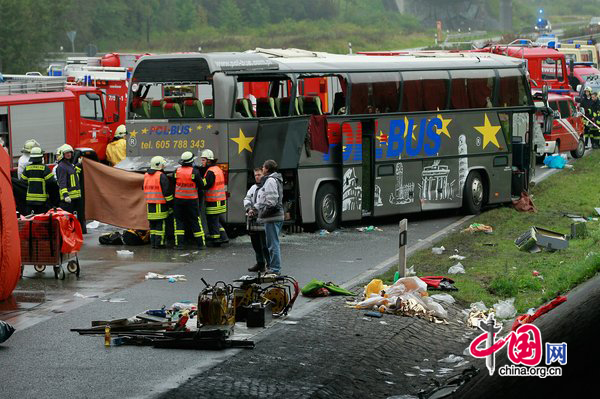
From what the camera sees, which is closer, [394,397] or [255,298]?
[394,397]

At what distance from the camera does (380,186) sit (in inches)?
980

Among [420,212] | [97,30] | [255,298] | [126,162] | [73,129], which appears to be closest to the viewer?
[255,298]

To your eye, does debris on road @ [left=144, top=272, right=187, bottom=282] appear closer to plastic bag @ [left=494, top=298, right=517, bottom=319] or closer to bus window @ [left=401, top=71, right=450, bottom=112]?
plastic bag @ [left=494, top=298, right=517, bottom=319]

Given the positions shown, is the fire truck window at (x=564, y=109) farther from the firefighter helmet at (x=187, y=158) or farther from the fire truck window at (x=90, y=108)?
the firefighter helmet at (x=187, y=158)

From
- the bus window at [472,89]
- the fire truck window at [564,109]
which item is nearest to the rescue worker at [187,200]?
the bus window at [472,89]

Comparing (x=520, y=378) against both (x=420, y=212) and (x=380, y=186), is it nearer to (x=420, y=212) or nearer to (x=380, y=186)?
(x=380, y=186)

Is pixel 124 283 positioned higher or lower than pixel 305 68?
lower

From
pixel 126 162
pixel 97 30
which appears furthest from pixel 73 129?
pixel 97 30

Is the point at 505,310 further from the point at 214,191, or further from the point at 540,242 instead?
the point at 214,191

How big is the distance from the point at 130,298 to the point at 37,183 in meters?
5.72

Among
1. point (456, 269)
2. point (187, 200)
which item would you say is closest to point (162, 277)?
point (187, 200)

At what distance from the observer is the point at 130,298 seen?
1680 centimetres

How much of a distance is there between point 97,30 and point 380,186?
5105cm

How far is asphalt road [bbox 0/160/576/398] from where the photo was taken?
12.2m
